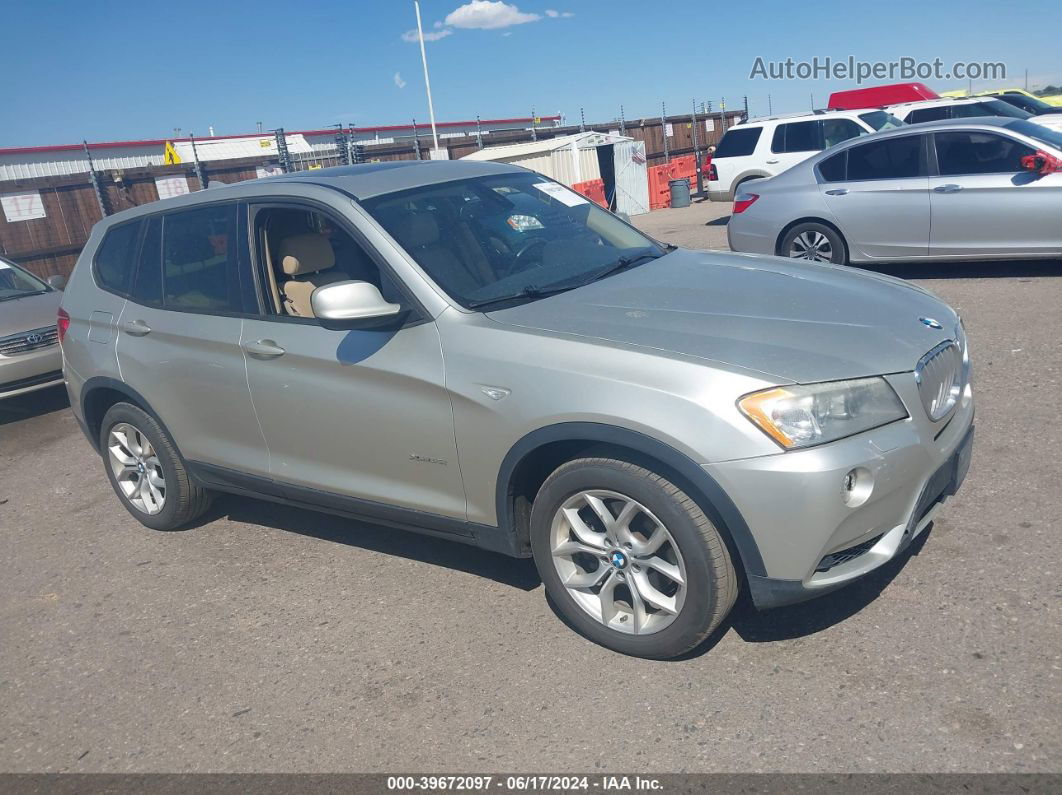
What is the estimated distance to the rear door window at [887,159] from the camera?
8.73 metres

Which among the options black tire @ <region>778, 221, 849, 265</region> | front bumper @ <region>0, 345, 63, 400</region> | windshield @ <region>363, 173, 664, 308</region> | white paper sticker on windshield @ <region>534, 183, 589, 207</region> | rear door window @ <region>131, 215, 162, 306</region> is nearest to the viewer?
windshield @ <region>363, 173, 664, 308</region>

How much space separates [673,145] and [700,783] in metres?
27.4

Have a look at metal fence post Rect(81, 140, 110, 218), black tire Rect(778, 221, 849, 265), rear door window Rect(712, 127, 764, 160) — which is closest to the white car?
rear door window Rect(712, 127, 764, 160)

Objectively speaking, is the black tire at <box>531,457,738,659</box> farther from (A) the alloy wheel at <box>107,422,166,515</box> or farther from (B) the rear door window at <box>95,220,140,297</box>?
(B) the rear door window at <box>95,220,140,297</box>

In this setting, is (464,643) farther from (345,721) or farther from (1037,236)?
(1037,236)

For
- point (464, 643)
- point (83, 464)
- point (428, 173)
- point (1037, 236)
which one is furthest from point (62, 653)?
point (1037, 236)

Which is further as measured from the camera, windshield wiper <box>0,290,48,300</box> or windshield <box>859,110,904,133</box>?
windshield <box>859,110,904,133</box>

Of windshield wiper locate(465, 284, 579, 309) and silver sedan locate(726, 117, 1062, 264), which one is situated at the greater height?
windshield wiper locate(465, 284, 579, 309)

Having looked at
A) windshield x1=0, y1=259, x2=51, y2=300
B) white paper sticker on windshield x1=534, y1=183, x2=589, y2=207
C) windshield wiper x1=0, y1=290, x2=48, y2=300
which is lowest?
windshield wiper x1=0, y1=290, x2=48, y2=300

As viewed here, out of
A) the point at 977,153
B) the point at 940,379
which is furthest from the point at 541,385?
the point at 977,153

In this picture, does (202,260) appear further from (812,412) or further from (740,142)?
(740,142)

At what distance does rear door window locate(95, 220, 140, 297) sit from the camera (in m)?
5.03

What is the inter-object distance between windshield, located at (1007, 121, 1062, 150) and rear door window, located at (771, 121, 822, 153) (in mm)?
7595

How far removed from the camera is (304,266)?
439 cm
